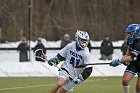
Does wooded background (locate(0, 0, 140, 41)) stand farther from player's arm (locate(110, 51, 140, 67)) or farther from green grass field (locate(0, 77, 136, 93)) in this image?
player's arm (locate(110, 51, 140, 67))

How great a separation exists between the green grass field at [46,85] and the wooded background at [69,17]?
13.7 metres

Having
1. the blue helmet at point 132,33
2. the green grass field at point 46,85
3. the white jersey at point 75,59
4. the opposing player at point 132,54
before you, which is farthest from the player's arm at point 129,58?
the green grass field at point 46,85

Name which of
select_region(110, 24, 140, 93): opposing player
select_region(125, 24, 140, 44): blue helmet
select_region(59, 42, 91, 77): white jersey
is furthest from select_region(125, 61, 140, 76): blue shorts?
select_region(59, 42, 91, 77): white jersey

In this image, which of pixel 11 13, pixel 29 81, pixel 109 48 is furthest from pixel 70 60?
pixel 11 13

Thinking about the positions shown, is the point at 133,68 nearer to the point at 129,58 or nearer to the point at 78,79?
the point at 129,58

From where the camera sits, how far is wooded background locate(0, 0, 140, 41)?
119 feet

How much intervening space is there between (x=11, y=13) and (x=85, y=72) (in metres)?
24.8

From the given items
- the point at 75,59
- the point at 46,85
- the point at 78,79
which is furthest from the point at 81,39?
the point at 46,85

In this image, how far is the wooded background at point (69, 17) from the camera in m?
36.2

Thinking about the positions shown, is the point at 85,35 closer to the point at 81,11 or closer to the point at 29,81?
the point at 29,81

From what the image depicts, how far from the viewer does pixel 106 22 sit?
122 feet

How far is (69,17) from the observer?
38438 mm

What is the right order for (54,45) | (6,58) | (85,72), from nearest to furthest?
1. (85,72)
2. (6,58)
3. (54,45)

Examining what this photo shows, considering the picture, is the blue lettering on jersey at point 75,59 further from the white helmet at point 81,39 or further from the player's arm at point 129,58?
the player's arm at point 129,58
